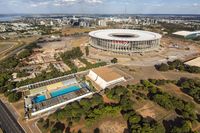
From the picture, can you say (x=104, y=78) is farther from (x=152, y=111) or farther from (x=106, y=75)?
(x=152, y=111)

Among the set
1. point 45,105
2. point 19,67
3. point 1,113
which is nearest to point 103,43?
point 19,67

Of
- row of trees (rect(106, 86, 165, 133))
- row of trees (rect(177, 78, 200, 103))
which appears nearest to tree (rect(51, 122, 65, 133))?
row of trees (rect(106, 86, 165, 133))

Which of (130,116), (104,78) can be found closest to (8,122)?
(130,116)

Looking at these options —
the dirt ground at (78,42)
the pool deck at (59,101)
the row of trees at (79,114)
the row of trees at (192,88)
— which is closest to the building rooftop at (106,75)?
the pool deck at (59,101)

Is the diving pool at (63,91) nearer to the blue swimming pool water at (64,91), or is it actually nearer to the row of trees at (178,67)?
the blue swimming pool water at (64,91)

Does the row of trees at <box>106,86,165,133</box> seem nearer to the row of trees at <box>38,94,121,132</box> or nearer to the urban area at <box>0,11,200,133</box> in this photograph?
the urban area at <box>0,11,200,133</box>

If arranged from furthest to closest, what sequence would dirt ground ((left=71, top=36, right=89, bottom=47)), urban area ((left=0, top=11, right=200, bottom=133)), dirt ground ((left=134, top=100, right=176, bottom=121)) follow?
dirt ground ((left=71, top=36, right=89, bottom=47)) → dirt ground ((left=134, top=100, right=176, bottom=121)) → urban area ((left=0, top=11, right=200, bottom=133))
